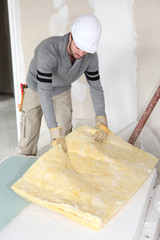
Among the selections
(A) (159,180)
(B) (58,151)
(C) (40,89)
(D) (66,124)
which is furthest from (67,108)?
(A) (159,180)

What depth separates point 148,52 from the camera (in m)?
2.64

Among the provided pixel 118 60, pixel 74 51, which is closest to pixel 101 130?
pixel 74 51

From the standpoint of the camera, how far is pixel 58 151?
1.67 metres

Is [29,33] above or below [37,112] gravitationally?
above

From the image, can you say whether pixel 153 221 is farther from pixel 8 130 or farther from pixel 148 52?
pixel 8 130

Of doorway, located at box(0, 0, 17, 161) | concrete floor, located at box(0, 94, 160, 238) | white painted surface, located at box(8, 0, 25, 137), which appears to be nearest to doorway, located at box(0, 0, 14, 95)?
doorway, located at box(0, 0, 17, 161)

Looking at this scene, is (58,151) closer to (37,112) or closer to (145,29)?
(37,112)

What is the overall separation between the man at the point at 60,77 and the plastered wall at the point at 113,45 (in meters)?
0.65

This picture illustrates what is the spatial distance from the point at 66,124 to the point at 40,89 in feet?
2.20

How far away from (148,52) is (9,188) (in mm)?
1774

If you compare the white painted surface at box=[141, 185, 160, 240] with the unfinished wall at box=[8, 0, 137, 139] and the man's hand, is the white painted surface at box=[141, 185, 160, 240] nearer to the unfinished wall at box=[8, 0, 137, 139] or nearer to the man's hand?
the man's hand

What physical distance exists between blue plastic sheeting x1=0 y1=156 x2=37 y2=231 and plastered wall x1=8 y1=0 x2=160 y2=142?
1208mm

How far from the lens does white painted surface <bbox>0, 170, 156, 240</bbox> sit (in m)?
1.21

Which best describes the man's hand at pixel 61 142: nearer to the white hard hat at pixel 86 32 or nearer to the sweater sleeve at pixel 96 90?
the sweater sleeve at pixel 96 90
